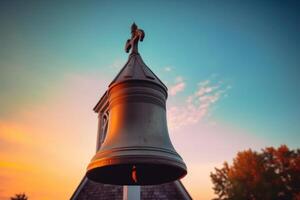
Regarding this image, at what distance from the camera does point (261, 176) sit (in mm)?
30906

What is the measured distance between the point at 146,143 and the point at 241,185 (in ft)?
108

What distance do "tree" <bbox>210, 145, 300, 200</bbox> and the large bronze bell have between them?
29.5 meters

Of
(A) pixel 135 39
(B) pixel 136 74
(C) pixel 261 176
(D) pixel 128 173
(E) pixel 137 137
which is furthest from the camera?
(C) pixel 261 176

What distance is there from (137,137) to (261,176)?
3254 centimetres

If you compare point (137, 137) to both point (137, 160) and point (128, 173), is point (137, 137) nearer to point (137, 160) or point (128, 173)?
point (137, 160)

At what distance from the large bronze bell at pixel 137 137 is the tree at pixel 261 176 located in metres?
29.5

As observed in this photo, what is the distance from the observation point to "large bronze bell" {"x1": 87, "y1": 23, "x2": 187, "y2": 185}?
2721mm

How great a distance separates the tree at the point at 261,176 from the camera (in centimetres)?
2861

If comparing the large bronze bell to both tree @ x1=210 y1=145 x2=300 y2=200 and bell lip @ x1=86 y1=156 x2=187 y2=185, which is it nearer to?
bell lip @ x1=86 y1=156 x2=187 y2=185

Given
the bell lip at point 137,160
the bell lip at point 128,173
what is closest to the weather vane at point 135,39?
the bell lip at point 128,173

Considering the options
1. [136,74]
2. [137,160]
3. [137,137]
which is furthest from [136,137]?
[136,74]

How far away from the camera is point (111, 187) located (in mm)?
8922

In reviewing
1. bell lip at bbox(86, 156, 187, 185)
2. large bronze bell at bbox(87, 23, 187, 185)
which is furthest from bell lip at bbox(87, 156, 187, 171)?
bell lip at bbox(86, 156, 187, 185)

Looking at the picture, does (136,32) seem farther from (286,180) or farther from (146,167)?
(286,180)
